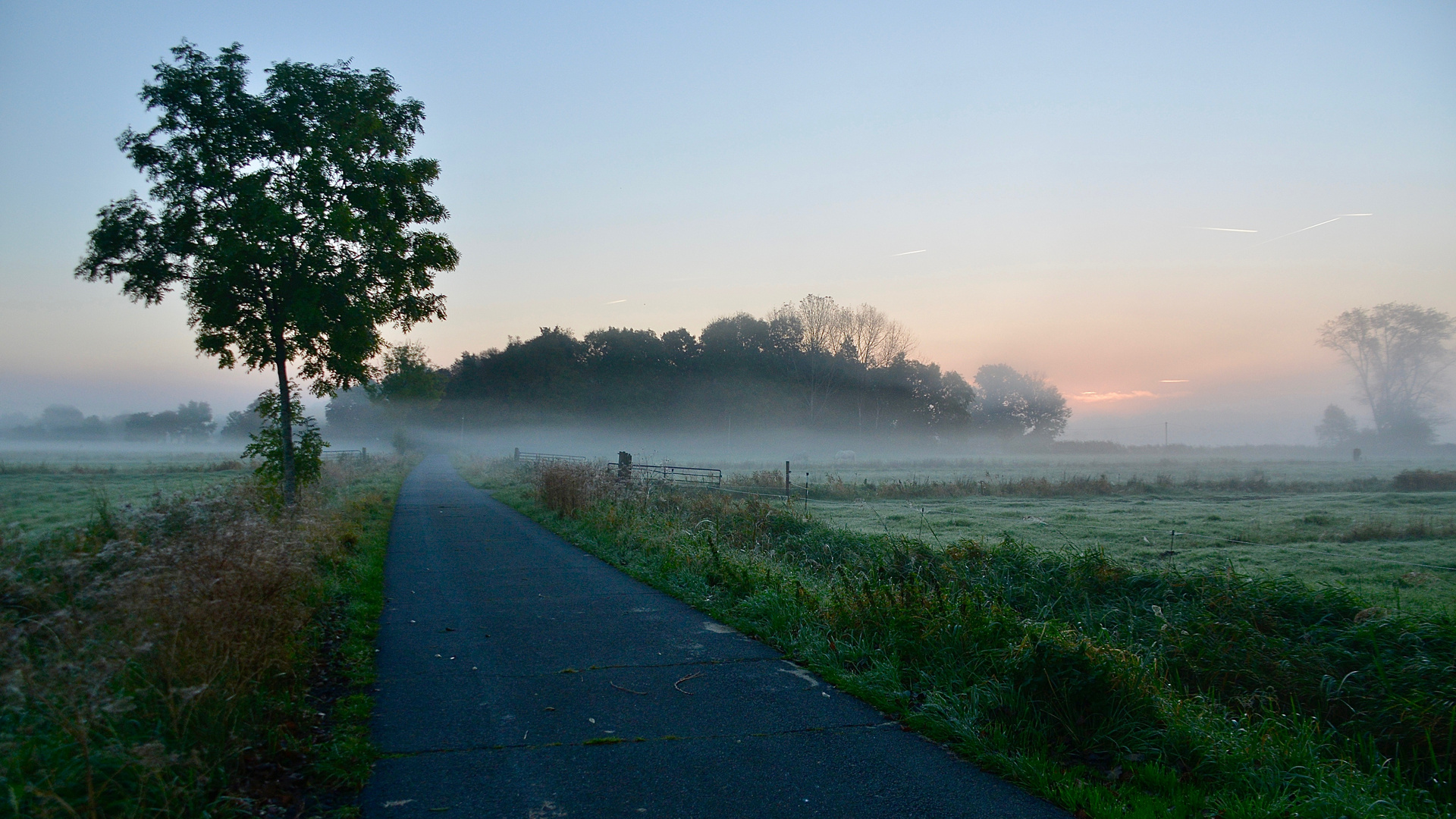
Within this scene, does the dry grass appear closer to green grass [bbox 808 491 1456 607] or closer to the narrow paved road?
green grass [bbox 808 491 1456 607]

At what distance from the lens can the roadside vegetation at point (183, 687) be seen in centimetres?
301

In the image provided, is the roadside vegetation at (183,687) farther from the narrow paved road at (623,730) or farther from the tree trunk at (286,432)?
the tree trunk at (286,432)

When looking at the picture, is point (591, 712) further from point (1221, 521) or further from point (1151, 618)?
point (1221, 521)

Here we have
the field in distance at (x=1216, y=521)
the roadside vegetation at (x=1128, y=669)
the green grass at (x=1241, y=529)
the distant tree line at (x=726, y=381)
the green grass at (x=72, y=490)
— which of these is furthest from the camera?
the distant tree line at (x=726, y=381)

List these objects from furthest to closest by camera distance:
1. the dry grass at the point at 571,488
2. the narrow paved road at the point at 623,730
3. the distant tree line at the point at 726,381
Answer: the distant tree line at the point at 726,381, the dry grass at the point at 571,488, the narrow paved road at the point at 623,730

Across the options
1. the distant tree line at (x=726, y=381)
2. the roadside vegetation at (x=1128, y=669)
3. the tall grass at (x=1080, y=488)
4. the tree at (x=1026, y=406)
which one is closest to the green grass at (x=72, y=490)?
the roadside vegetation at (x=1128, y=669)

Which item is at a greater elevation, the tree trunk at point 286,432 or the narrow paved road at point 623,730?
the tree trunk at point 286,432

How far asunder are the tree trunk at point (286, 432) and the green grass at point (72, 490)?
1165 millimetres

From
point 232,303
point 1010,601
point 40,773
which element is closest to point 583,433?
point 232,303

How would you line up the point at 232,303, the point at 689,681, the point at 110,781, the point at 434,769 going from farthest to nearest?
the point at 232,303 → the point at 689,681 → the point at 434,769 → the point at 110,781

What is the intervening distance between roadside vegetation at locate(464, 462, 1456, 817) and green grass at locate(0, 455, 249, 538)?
8.19m

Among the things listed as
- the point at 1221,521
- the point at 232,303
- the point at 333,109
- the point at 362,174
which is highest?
the point at 333,109

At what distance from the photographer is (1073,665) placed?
4.59 m

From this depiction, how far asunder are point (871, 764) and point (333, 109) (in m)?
13.3
